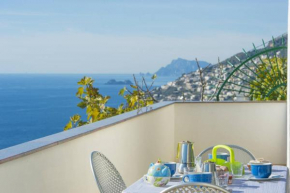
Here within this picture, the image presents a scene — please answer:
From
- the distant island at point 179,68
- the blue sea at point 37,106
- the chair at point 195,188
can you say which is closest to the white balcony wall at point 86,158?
the chair at point 195,188

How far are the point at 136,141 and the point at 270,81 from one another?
3.98 m

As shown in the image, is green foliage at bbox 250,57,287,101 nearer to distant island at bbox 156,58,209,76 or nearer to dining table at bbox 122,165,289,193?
dining table at bbox 122,165,289,193

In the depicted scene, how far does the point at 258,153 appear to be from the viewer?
7.49 metres

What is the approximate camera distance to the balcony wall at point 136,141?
3051 mm

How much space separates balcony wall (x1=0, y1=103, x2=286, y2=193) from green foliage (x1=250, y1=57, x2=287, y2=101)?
1191 mm

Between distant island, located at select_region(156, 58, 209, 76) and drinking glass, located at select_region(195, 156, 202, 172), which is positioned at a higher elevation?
distant island, located at select_region(156, 58, 209, 76)

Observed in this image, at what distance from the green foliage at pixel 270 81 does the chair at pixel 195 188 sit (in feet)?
19.9

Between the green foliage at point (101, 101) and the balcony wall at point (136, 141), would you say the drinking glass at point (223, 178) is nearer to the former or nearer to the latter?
the balcony wall at point (136, 141)

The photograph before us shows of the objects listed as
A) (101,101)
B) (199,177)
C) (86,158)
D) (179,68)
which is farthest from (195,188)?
(179,68)

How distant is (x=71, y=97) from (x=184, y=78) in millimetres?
37878

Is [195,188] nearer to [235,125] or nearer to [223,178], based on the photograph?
[223,178]

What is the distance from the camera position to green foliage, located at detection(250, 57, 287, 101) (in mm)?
8633

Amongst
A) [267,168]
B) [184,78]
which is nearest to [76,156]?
[267,168]

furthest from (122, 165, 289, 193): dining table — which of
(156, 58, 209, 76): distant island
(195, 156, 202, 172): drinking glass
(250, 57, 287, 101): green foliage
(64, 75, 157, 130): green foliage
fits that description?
(156, 58, 209, 76): distant island
